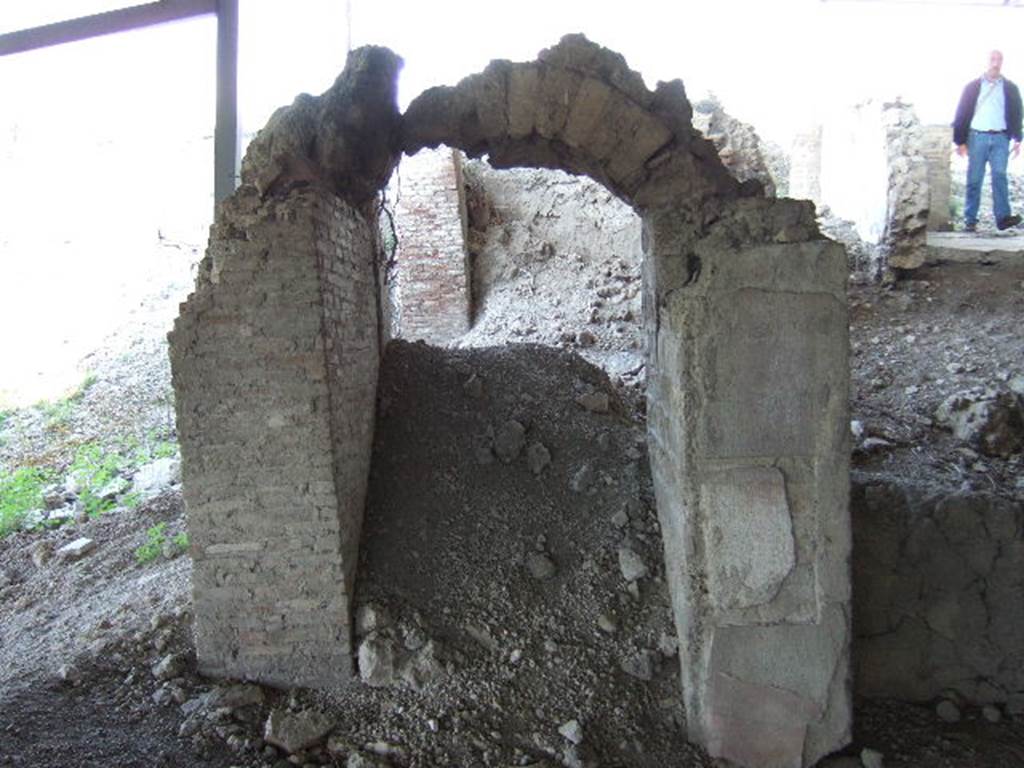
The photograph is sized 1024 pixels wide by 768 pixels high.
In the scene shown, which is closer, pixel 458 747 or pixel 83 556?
pixel 458 747

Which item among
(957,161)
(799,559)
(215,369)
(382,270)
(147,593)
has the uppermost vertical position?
(957,161)

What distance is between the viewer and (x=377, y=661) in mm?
3162

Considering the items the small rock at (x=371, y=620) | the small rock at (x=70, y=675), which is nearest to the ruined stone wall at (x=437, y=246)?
the small rock at (x=371, y=620)

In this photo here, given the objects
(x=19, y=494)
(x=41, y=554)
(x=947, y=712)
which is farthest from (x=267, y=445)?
(x=19, y=494)

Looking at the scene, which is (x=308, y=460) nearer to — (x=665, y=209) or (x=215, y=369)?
(x=215, y=369)

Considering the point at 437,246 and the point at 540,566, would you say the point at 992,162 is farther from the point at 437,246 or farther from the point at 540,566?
the point at 540,566

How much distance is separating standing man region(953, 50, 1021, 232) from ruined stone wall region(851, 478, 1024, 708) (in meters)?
5.57

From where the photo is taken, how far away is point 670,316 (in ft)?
9.67

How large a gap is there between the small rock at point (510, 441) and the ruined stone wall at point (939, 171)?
273 inches

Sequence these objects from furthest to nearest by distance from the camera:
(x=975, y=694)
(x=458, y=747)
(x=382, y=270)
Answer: (x=382, y=270), (x=975, y=694), (x=458, y=747)

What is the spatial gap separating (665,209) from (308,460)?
6.37 feet

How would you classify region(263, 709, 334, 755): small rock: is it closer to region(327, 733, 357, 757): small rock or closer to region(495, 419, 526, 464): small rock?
region(327, 733, 357, 757): small rock

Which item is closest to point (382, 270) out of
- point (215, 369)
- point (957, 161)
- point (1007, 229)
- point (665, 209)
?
point (215, 369)

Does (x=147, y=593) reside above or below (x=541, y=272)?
below
